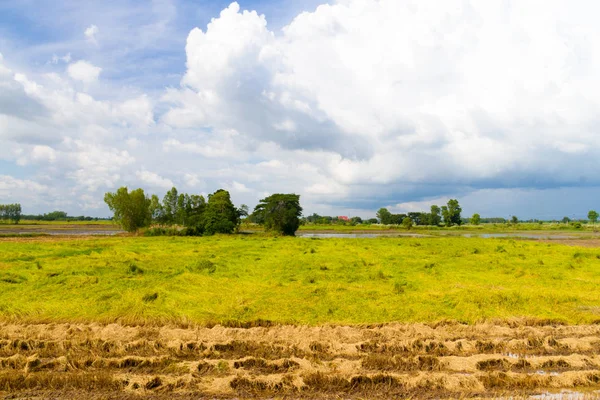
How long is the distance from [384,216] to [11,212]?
109 metres

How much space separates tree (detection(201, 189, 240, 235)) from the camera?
46406mm

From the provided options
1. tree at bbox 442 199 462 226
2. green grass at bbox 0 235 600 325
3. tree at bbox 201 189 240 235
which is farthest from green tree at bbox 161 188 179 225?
tree at bbox 442 199 462 226

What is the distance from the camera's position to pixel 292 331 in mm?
8398

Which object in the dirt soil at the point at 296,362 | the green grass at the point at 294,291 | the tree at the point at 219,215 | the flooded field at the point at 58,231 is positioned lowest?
the dirt soil at the point at 296,362

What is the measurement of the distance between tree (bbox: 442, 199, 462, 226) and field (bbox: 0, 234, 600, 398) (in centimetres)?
9643

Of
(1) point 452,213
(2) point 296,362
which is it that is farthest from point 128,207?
(1) point 452,213

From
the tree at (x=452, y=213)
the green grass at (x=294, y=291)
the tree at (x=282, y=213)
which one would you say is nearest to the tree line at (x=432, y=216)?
the tree at (x=452, y=213)

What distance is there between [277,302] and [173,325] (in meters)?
2.74

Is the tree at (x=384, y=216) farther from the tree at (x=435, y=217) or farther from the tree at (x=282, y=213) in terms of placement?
the tree at (x=282, y=213)

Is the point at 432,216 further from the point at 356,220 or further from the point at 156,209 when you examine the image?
the point at 156,209

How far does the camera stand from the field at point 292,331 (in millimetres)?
5871

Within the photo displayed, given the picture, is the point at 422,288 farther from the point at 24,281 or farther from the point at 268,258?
the point at 24,281

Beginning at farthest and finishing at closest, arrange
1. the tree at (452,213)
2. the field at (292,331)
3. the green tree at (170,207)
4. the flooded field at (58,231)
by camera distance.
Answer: the tree at (452,213) < the green tree at (170,207) < the flooded field at (58,231) < the field at (292,331)

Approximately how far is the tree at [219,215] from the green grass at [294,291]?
28.7 metres
